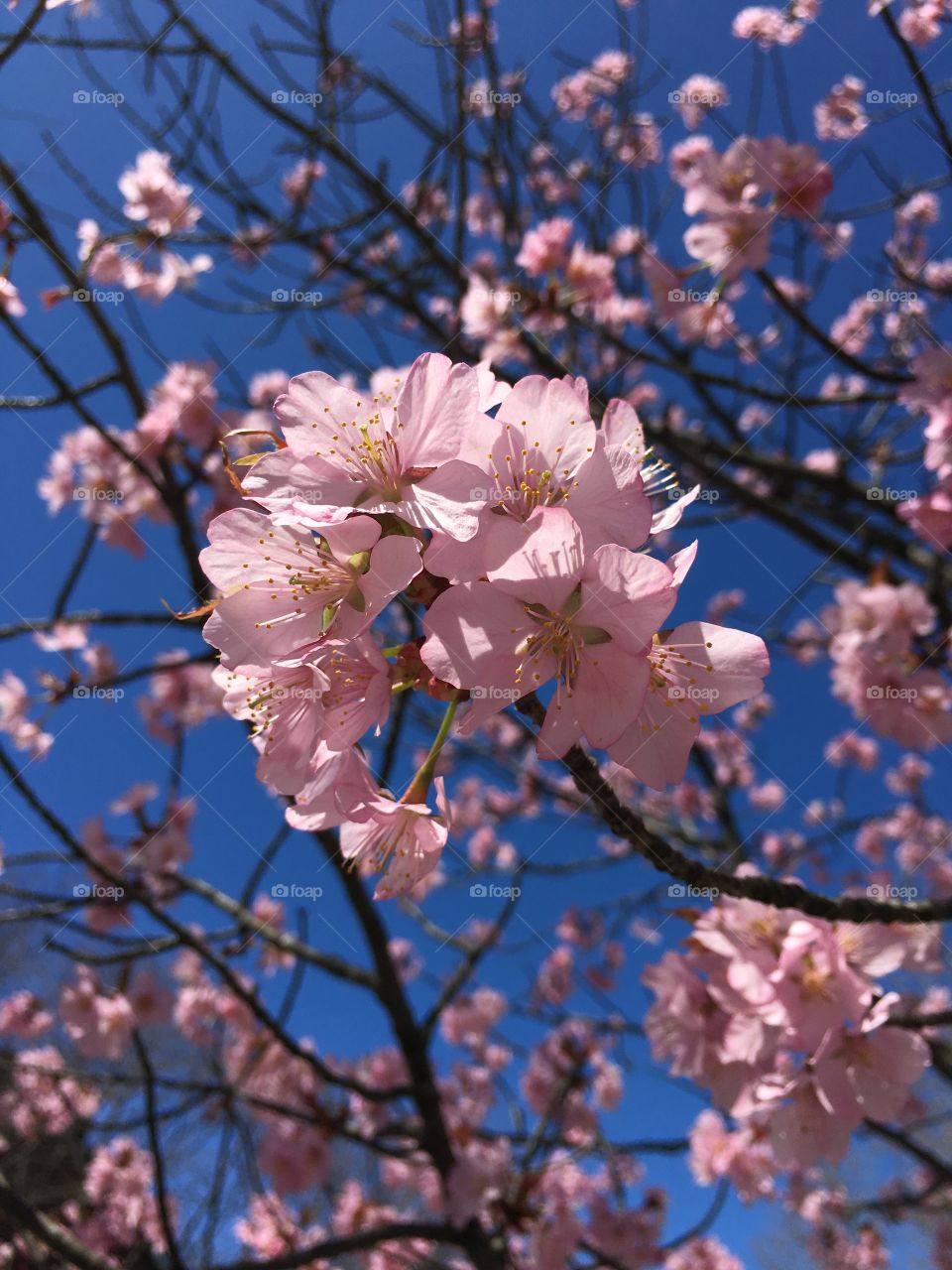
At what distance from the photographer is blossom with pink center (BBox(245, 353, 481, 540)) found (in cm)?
86

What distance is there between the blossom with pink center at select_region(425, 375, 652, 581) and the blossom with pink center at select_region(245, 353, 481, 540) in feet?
0.11

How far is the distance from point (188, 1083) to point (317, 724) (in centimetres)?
236

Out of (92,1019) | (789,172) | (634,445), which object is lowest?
(92,1019)

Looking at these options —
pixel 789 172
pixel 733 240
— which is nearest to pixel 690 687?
pixel 733 240

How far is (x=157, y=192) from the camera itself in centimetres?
367

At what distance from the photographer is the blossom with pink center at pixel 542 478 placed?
83 cm

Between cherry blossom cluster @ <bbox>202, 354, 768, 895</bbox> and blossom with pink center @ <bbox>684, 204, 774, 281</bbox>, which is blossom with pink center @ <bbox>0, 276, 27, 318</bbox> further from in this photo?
blossom with pink center @ <bbox>684, 204, 774, 281</bbox>

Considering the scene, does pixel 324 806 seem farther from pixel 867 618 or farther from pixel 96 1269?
pixel 867 618

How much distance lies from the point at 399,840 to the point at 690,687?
0.49 m

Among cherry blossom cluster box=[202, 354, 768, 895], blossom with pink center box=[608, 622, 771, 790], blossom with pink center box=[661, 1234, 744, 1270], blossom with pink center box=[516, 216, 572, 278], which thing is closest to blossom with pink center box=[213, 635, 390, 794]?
cherry blossom cluster box=[202, 354, 768, 895]

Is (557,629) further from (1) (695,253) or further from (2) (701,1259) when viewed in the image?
(2) (701,1259)

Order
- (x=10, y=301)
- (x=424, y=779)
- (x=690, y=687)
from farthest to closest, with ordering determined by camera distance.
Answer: (x=10, y=301), (x=424, y=779), (x=690, y=687)

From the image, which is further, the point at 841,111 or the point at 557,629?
the point at 841,111

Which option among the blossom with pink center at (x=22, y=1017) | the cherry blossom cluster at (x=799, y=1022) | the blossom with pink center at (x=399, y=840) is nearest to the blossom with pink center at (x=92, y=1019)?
the blossom with pink center at (x=22, y=1017)
